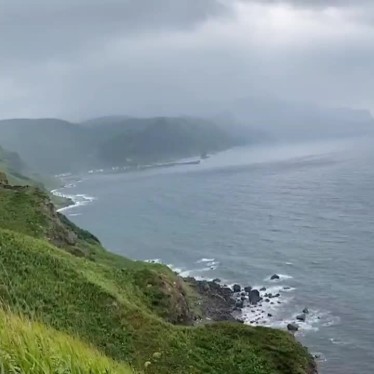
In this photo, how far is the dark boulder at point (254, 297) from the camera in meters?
71.4

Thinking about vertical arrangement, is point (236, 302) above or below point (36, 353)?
below

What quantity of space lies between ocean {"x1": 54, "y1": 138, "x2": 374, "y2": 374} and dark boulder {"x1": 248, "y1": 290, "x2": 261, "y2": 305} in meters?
2.11

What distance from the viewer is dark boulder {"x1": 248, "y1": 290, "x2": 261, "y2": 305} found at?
71.4 metres

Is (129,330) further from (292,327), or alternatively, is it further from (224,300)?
(224,300)

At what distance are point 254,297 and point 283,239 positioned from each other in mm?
28355

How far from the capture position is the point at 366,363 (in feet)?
159

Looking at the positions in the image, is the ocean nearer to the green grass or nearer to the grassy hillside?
the grassy hillside

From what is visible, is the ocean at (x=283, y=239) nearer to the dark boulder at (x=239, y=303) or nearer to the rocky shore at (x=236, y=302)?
the rocky shore at (x=236, y=302)

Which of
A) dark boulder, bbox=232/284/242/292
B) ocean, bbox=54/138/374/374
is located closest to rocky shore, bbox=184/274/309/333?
dark boulder, bbox=232/284/242/292

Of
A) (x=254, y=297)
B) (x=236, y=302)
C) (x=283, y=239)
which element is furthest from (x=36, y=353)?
(x=283, y=239)

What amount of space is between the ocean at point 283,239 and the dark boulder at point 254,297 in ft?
6.92

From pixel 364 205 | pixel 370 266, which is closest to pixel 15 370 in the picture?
pixel 370 266

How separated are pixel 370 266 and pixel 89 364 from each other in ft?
246

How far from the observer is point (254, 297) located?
72.1 metres
